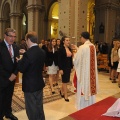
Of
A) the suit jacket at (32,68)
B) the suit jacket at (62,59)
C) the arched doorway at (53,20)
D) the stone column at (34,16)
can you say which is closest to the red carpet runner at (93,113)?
the suit jacket at (32,68)

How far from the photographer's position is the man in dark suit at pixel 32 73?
3.33 m

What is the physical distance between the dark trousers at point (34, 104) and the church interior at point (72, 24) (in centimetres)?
45

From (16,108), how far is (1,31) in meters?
18.6

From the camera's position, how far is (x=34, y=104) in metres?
3.56

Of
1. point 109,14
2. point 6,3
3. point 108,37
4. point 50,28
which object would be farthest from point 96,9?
point 6,3

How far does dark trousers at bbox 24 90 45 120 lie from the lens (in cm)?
354

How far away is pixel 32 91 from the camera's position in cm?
347

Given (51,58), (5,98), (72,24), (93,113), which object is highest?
(72,24)

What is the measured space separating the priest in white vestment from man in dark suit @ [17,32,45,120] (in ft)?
4.28

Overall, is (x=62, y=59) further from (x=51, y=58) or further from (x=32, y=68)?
(x=32, y=68)

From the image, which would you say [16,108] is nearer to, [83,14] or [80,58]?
[80,58]

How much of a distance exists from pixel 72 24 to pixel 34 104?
733 cm

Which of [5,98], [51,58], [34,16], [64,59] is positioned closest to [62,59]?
[64,59]

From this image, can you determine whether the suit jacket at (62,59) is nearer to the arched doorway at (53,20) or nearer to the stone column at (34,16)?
the stone column at (34,16)
